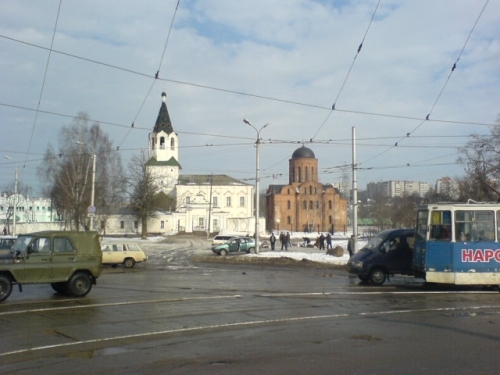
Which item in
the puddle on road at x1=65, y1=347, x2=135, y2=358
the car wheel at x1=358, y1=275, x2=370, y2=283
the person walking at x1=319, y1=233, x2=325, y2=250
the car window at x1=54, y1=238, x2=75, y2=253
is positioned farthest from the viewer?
the person walking at x1=319, y1=233, x2=325, y2=250

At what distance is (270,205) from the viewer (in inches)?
4843

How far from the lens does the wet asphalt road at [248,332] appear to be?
8.37 meters

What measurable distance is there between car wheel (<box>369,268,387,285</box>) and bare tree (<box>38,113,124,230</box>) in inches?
1653

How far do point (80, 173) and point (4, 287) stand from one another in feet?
152

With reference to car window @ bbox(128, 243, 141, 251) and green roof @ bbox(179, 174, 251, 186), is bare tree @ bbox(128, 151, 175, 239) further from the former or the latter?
car window @ bbox(128, 243, 141, 251)

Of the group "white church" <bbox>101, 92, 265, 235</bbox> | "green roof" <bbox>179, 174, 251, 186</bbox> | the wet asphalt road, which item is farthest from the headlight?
"green roof" <bbox>179, 174, 251, 186</bbox>

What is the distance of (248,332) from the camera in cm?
1116

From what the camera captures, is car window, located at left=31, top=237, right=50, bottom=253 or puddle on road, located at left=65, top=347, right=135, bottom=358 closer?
puddle on road, located at left=65, top=347, right=135, bottom=358

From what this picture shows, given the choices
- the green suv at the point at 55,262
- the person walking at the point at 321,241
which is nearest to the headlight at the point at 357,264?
the green suv at the point at 55,262

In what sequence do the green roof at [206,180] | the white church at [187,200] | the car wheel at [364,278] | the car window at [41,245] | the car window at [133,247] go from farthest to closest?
1. the green roof at [206,180]
2. the white church at [187,200]
3. the car window at [133,247]
4. the car wheel at [364,278]
5. the car window at [41,245]

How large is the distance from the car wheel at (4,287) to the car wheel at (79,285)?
1.75 meters

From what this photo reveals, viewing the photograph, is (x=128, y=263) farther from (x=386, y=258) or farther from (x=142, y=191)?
(x=142, y=191)

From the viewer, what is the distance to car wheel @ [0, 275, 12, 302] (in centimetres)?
1545

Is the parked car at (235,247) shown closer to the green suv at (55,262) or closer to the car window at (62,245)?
the green suv at (55,262)
